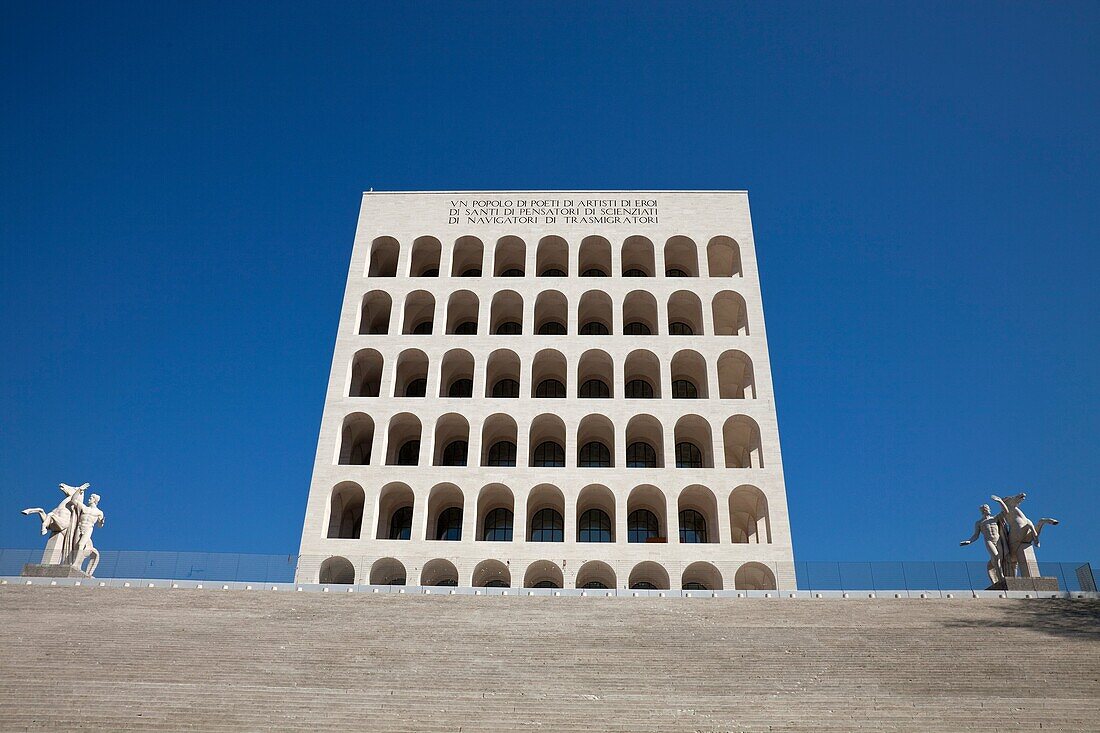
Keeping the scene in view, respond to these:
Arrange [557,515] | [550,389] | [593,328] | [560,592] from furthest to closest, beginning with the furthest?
[593,328] → [550,389] → [557,515] → [560,592]

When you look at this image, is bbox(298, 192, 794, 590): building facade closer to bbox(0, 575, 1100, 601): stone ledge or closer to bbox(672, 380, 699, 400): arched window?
bbox(672, 380, 699, 400): arched window

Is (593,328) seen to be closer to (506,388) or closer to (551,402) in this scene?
(506,388)

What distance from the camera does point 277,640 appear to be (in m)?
19.2

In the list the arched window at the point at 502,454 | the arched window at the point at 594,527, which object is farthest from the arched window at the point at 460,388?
the arched window at the point at 594,527

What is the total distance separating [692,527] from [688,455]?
3.30 metres

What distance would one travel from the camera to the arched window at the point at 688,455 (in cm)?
4047

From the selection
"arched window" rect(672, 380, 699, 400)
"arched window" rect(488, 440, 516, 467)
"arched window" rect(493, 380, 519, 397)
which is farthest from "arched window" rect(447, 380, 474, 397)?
"arched window" rect(672, 380, 699, 400)

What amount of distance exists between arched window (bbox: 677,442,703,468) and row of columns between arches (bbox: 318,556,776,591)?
240 inches

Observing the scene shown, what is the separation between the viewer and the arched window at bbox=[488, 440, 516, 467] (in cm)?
4056

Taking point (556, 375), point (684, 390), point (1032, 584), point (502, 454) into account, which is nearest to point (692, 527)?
point (684, 390)

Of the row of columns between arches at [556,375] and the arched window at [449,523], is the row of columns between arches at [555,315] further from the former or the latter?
the arched window at [449,523]

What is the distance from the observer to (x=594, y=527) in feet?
127

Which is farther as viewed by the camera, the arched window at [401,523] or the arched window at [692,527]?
the arched window at [401,523]

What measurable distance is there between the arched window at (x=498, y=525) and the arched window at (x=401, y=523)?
331 cm
